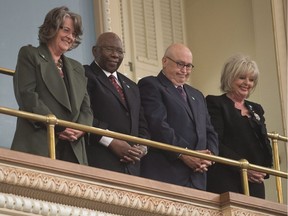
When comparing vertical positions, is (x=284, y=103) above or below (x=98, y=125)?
above

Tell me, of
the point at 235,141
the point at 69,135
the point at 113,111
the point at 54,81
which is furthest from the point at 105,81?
the point at 235,141

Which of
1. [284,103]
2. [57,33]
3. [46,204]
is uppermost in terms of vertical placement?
[284,103]

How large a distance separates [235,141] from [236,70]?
541mm

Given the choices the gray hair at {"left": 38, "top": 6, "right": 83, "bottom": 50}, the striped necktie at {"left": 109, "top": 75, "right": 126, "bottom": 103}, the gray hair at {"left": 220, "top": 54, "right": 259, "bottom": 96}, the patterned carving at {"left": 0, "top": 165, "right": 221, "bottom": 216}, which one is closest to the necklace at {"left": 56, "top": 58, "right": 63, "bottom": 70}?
the gray hair at {"left": 38, "top": 6, "right": 83, "bottom": 50}

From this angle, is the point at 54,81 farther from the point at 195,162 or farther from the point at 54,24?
the point at 195,162

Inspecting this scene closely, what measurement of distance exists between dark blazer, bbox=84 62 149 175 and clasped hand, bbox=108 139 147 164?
0.14ft

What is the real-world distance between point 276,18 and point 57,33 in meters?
4.11

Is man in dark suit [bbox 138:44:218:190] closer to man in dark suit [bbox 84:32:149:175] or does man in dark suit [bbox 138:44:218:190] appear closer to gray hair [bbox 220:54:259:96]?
man in dark suit [bbox 84:32:149:175]

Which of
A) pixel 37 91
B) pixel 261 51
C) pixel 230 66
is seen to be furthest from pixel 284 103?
pixel 37 91

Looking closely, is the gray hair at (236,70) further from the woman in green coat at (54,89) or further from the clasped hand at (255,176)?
the woman in green coat at (54,89)

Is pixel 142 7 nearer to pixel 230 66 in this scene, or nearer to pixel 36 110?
pixel 230 66

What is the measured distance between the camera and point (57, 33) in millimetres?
7629

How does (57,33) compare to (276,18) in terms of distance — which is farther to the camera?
(276,18)

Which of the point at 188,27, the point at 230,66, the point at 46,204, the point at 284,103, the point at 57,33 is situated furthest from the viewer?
the point at 188,27
